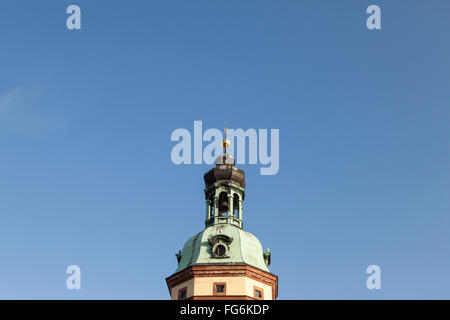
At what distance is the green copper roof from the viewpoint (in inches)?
2625

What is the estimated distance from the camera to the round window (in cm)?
6731

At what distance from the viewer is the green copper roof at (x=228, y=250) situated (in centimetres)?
6669

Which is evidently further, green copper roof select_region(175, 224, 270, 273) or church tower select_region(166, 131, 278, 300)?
green copper roof select_region(175, 224, 270, 273)

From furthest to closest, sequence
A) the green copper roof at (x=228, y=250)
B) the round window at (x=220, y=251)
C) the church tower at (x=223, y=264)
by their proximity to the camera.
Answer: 1. the round window at (x=220, y=251)
2. the green copper roof at (x=228, y=250)
3. the church tower at (x=223, y=264)

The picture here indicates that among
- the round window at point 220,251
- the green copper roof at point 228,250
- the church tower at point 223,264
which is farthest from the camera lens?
the round window at point 220,251

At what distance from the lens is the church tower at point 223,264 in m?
64.8

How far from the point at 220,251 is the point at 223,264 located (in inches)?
83.4

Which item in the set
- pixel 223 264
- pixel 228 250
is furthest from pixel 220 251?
pixel 223 264

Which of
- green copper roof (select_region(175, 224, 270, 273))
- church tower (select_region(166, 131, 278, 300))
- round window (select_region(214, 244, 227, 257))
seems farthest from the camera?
round window (select_region(214, 244, 227, 257))

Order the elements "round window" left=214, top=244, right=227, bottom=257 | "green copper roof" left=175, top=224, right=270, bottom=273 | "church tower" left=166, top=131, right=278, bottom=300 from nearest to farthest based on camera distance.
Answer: "church tower" left=166, top=131, right=278, bottom=300 → "green copper roof" left=175, top=224, right=270, bottom=273 → "round window" left=214, top=244, right=227, bottom=257

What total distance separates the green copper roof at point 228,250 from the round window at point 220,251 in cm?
44

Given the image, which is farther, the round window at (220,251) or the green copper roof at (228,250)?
the round window at (220,251)
